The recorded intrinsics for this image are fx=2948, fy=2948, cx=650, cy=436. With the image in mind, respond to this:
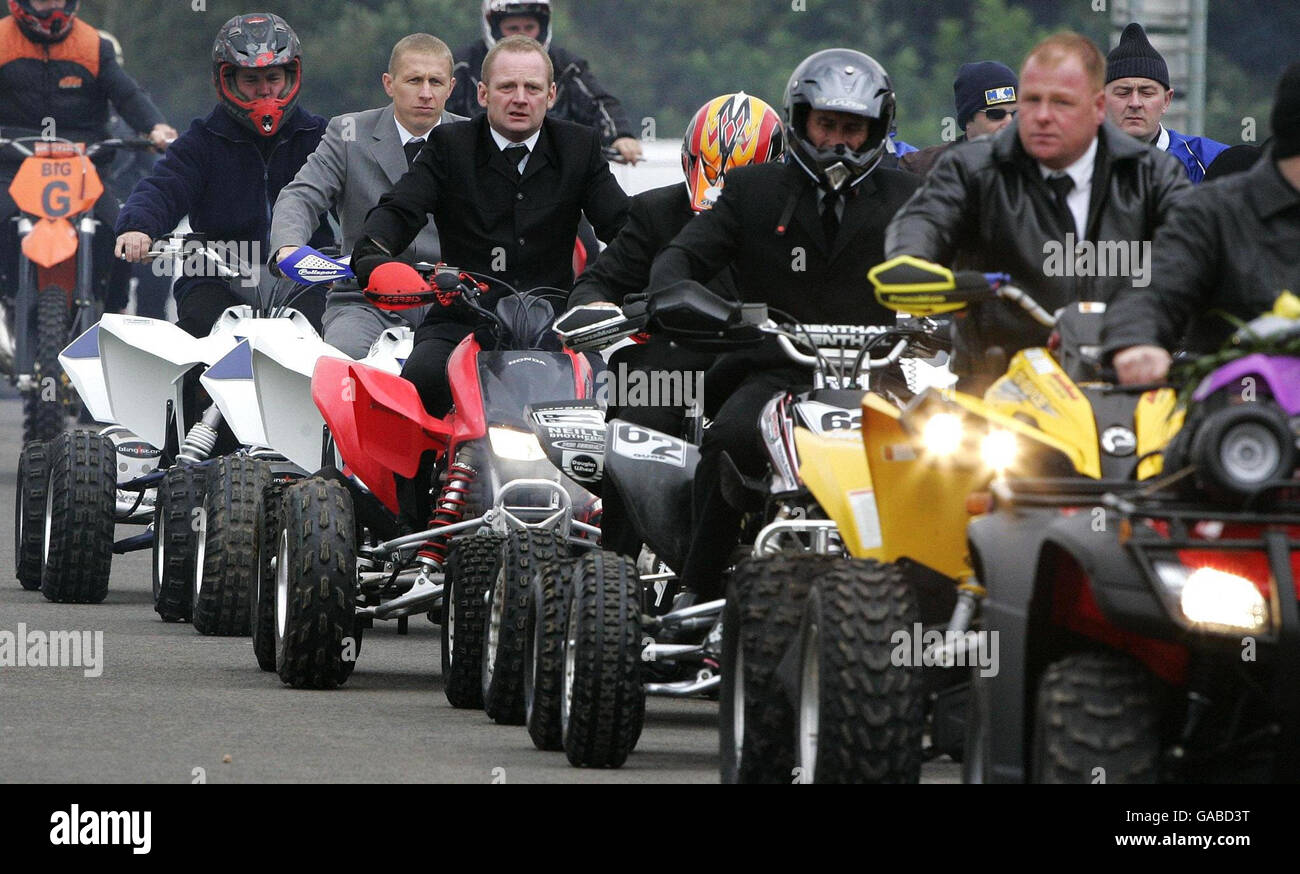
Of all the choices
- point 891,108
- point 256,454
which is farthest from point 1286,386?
point 256,454

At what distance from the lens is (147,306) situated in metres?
22.0

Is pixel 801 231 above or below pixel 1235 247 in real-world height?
above

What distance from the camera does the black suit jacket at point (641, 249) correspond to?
971cm

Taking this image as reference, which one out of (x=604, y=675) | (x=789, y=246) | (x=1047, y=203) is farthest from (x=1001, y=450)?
(x=789, y=246)

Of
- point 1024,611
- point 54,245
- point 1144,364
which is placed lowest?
point 1024,611

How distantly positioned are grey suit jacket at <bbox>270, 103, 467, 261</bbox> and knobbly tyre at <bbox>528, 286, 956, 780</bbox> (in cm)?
395

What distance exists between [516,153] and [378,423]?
129 cm

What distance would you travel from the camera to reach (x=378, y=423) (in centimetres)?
1066

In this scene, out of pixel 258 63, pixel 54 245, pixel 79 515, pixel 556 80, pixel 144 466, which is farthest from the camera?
pixel 54 245

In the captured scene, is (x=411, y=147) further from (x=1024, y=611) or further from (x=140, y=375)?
(x=1024, y=611)

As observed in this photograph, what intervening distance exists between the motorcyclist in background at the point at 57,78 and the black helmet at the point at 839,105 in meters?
11.3

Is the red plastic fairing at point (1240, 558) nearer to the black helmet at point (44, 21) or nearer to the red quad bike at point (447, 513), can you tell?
the red quad bike at point (447, 513)
